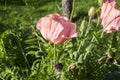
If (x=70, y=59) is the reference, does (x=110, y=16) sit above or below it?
→ above

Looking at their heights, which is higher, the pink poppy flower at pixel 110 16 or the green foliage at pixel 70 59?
the pink poppy flower at pixel 110 16

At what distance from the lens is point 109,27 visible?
1382 mm

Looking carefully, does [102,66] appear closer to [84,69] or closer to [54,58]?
[84,69]

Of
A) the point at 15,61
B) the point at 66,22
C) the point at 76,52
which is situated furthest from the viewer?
the point at 15,61

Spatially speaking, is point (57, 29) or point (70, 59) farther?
point (70, 59)

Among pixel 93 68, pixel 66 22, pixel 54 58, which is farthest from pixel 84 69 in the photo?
pixel 66 22

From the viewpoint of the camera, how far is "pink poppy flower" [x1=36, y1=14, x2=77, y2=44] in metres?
1.31

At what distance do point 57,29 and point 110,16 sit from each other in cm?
20

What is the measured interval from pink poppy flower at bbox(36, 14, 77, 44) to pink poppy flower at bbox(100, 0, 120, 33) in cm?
13

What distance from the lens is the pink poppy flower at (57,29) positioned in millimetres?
1310

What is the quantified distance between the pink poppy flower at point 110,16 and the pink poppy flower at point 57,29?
0.13 m

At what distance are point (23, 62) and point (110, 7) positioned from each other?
552 mm

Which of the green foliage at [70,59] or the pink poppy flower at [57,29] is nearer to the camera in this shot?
the pink poppy flower at [57,29]

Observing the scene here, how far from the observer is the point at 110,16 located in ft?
A: 4.53
